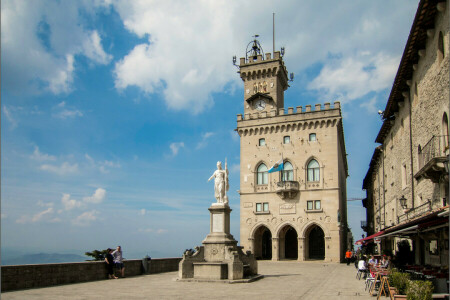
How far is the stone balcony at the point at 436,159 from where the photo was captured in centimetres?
1584

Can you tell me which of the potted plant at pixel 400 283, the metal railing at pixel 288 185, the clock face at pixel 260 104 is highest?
the clock face at pixel 260 104

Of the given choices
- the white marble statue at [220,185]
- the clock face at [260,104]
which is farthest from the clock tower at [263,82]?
the white marble statue at [220,185]

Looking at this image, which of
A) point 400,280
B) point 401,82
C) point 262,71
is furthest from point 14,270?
point 262,71

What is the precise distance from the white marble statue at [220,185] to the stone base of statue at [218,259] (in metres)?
0.42

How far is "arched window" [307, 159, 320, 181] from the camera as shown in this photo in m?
47.0

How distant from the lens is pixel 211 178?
22.2m

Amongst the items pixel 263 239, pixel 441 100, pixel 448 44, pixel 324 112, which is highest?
pixel 324 112

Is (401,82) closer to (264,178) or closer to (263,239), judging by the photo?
(264,178)

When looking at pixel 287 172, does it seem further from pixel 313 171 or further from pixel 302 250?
pixel 302 250

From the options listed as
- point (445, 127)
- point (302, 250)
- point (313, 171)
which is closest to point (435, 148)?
point (445, 127)

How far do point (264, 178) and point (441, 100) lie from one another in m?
32.6

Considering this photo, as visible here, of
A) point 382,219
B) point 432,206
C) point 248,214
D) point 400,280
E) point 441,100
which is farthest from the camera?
point 248,214

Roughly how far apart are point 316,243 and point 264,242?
20.5 feet

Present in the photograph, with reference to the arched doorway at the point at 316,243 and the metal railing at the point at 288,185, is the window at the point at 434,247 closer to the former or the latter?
the metal railing at the point at 288,185
